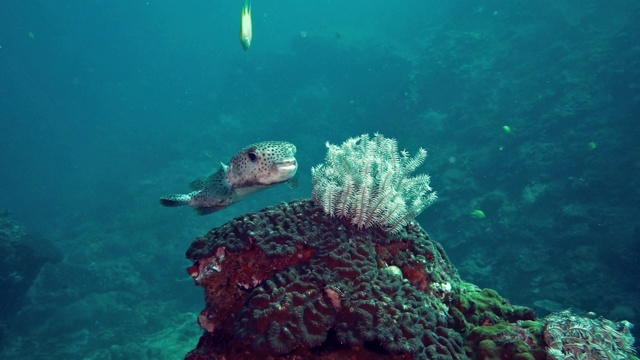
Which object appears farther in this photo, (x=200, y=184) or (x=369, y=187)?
(x=200, y=184)

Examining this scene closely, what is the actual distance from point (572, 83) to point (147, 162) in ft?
117

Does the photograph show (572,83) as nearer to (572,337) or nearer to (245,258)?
(572,337)

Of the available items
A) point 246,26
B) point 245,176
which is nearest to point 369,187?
point 245,176

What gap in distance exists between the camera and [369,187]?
4.03m

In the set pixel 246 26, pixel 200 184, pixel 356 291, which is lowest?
pixel 356 291

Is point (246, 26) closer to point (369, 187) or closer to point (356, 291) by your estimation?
point (369, 187)

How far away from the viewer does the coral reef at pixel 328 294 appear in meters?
2.94

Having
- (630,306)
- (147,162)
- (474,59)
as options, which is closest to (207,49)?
(147,162)

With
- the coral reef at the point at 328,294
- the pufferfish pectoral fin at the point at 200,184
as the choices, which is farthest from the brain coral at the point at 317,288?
the pufferfish pectoral fin at the point at 200,184

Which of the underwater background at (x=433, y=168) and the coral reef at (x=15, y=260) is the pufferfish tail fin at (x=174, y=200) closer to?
the underwater background at (x=433, y=168)

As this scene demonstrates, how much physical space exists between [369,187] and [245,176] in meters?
1.72

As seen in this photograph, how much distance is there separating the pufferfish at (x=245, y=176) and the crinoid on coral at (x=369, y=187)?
1.90 feet

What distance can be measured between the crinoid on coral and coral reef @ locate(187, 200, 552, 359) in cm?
17

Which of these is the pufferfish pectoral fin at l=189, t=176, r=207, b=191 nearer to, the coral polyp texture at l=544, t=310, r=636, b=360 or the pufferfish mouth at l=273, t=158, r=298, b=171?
the pufferfish mouth at l=273, t=158, r=298, b=171
